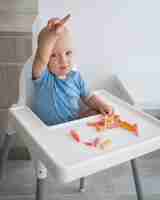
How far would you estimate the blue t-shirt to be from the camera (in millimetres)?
1008

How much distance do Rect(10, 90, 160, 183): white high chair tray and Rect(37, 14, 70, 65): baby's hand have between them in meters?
0.16

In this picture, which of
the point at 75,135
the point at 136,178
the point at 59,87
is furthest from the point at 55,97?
the point at 136,178

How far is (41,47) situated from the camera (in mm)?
927

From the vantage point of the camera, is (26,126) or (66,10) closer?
(26,126)

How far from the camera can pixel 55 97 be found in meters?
1.01

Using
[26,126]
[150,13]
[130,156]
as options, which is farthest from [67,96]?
[150,13]

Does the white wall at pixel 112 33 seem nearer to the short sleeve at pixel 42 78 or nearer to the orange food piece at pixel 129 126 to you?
the short sleeve at pixel 42 78

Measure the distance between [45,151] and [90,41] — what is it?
70 cm

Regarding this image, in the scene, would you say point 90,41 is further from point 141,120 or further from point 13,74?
point 141,120

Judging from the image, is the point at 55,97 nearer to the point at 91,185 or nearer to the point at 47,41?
the point at 47,41

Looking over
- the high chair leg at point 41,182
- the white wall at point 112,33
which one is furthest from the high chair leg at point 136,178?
the white wall at point 112,33

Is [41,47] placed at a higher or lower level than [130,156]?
higher

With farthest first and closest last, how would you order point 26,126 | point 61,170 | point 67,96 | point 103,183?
point 103,183 → point 67,96 → point 26,126 → point 61,170

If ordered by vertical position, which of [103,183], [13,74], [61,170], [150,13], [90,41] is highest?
Result: [150,13]
